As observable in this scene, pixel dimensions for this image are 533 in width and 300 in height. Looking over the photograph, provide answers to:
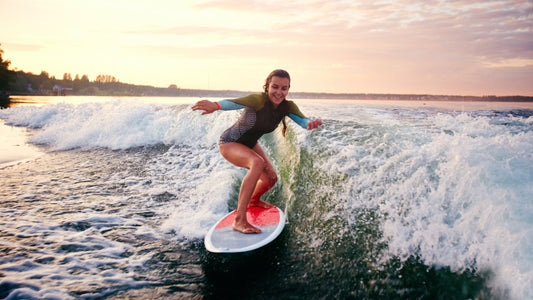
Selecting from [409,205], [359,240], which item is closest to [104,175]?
[359,240]

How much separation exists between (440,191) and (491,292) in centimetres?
106

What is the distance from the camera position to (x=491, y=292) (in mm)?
2619

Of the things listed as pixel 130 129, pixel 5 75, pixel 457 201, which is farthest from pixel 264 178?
pixel 5 75

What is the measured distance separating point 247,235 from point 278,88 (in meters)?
1.93

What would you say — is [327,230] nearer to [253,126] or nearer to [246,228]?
[246,228]

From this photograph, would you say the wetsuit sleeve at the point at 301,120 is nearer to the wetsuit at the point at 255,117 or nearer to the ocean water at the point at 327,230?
the wetsuit at the point at 255,117

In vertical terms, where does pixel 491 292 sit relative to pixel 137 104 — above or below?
below

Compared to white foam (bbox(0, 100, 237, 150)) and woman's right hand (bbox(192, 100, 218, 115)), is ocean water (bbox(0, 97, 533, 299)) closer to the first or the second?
woman's right hand (bbox(192, 100, 218, 115))

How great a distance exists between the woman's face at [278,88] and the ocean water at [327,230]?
4.76 ft

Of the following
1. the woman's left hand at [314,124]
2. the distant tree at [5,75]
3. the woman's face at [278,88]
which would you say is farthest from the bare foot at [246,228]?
→ the distant tree at [5,75]

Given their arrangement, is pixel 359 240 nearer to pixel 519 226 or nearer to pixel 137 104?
pixel 519 226

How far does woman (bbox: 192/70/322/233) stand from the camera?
378cm

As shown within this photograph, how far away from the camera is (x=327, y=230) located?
3.78 metres

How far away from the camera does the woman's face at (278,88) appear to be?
12.8 ft
